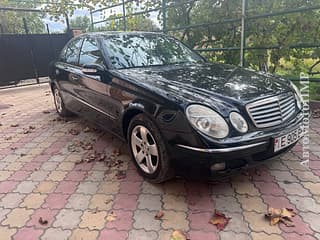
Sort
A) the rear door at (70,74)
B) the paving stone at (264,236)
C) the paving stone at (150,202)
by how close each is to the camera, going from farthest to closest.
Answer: the rear door at (70,74), the paving stone at (150,202), the paving stone at (264,236)

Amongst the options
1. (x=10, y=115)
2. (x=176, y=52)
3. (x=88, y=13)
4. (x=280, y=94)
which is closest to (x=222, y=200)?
(x=280, y=94)

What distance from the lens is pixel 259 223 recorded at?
2143 millimetres

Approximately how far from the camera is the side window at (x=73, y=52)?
13.6 ft

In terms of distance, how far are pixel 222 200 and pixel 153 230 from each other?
672 millimetres

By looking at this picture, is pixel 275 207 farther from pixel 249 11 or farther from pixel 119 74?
pixel 249 11

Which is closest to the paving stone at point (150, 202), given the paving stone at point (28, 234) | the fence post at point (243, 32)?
the paving stone at point (28, 234)

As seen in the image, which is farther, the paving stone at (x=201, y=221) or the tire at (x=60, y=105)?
the tire at (x=60, y=105)

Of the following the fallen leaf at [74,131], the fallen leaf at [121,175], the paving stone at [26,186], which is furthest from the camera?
the fallen leaf at [74,131]

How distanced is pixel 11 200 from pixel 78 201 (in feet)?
2.10

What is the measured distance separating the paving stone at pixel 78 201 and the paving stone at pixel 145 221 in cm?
48

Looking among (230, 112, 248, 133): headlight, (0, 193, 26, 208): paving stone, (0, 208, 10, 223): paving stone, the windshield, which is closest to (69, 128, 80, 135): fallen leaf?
the windshield

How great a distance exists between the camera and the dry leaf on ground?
213 cm

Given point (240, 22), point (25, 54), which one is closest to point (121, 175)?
point (240, 22)

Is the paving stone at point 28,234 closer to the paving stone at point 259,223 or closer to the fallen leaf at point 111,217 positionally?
the fallen leaf at point 111,217
